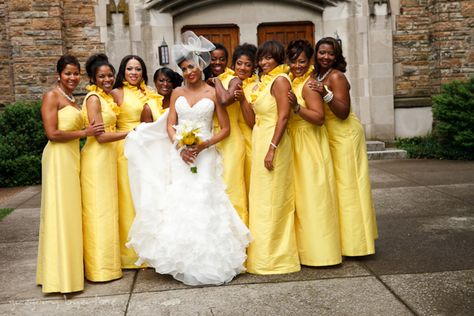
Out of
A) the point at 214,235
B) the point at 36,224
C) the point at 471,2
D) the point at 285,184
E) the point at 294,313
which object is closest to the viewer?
the point at 294,313

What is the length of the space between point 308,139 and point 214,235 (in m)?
1.21

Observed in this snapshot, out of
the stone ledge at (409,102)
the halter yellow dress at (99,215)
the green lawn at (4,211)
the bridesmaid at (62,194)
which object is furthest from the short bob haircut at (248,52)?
the stone ledge at (409,102)

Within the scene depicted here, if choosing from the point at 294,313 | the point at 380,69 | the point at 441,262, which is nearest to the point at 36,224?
the point at 294,313

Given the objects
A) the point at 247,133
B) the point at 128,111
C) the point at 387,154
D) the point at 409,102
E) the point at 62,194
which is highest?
the point at 128,111

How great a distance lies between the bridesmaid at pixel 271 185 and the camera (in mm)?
Result: 4594

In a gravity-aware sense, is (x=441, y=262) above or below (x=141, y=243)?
below

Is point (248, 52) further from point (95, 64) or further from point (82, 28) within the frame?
point (82, 28)

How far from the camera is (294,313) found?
12.2 ft

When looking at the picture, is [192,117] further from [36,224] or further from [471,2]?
[471,2]

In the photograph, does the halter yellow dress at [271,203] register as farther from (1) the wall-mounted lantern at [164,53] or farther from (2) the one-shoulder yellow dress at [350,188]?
(1) the wall-mounted lantern at [164,53]

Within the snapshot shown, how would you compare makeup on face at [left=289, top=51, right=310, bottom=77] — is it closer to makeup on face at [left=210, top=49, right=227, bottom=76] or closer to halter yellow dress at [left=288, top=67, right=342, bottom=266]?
halter yellow dress at [left=288, top=67, right=342, bottom=266]

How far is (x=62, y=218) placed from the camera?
14.2 feet

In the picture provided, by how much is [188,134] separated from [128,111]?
3.09 feet

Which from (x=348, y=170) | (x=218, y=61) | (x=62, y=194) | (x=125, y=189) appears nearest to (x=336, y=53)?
(x=348, y=170)
